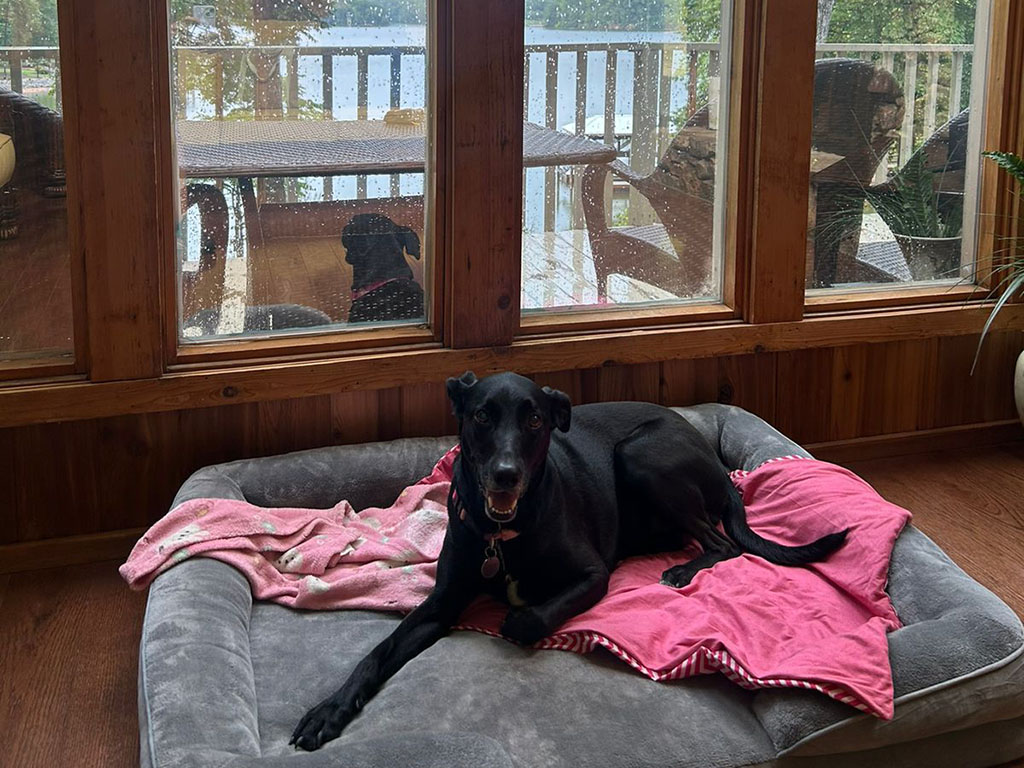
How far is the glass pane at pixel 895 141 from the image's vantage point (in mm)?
3643

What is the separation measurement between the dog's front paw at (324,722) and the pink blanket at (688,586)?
1.19 feet

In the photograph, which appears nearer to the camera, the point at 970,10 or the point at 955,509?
the point at 955,509

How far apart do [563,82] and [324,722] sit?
1.95 m

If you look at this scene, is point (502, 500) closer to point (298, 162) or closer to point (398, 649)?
point (398, 649)

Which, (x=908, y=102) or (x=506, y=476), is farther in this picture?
(x=908, y=102)

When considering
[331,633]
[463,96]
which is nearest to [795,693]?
[331,633]

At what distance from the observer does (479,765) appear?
193 centimetres

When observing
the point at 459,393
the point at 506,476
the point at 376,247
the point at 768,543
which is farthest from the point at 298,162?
the point at 768,543

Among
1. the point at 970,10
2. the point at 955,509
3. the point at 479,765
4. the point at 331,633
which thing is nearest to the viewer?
the point at 479,765

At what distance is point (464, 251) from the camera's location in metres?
3.27

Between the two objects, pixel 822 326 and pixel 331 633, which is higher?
pixel 822 326

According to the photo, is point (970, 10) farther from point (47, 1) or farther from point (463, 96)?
point (47, 1)

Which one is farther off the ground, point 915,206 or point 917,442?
point 915,206

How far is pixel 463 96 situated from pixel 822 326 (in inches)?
52.5
